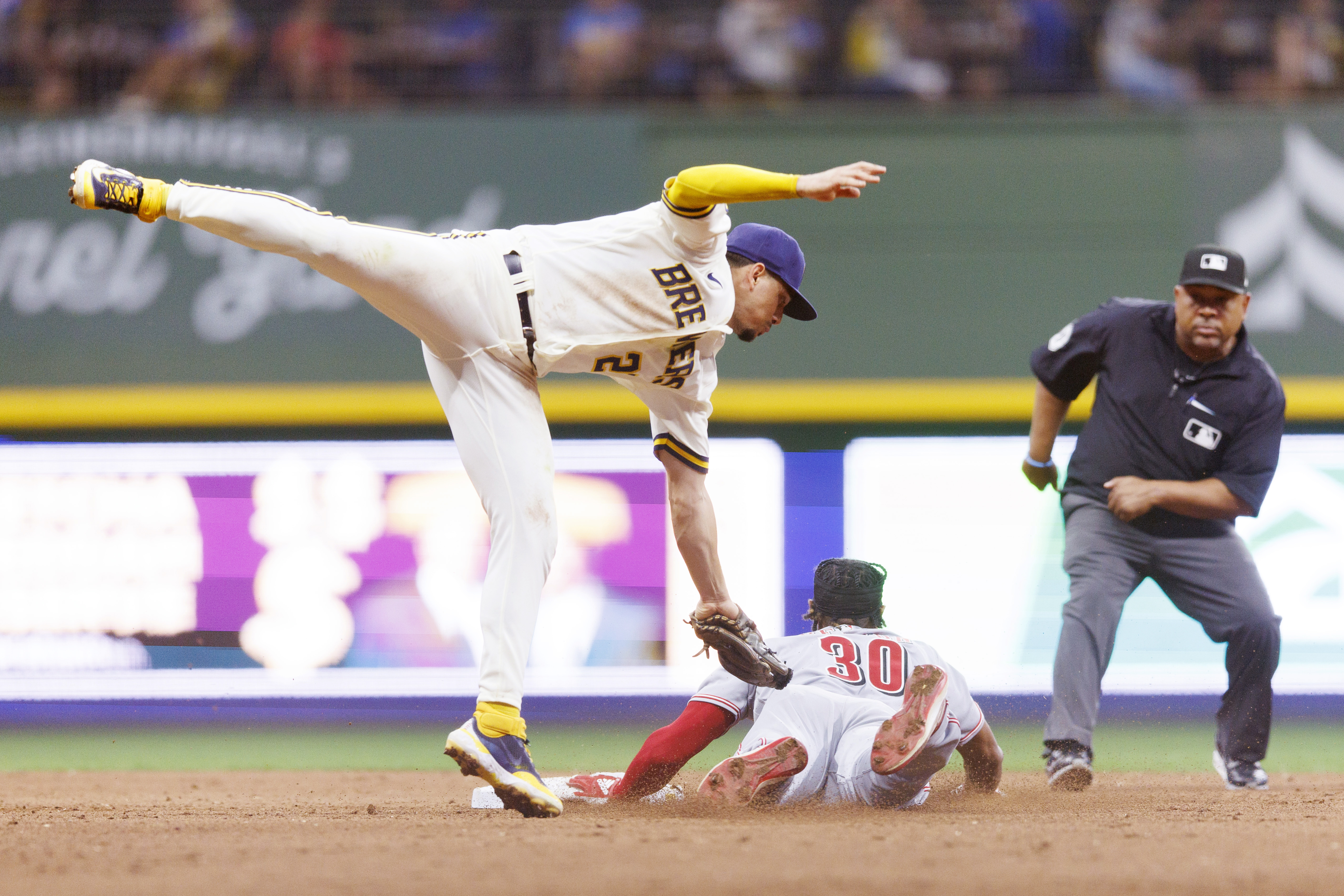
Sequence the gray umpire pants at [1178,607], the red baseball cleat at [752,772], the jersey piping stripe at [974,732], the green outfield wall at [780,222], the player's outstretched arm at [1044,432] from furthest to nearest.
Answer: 1. the green outfield wall at [780,222]
2. the player's outstretched arm at [1044,432]
3. the gray umpire pants at [1178,607]
4. the jersey piping stripe at [974,732]
5. the red baseball cleat at [752,772]

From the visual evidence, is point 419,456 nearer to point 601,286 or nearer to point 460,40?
point 460,40

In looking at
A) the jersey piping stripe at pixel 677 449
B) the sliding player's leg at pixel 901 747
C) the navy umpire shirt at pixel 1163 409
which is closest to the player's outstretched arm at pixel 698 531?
the jersey piping stripe at pixel 677 449

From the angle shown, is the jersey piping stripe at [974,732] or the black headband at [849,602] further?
the black headband at [849,602]

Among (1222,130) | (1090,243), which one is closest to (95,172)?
(1090,243)

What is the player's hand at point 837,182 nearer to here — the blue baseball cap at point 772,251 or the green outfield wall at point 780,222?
the blue baseball cap at point 772,251

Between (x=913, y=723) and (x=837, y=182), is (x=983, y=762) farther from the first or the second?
(x=837, y=182)
